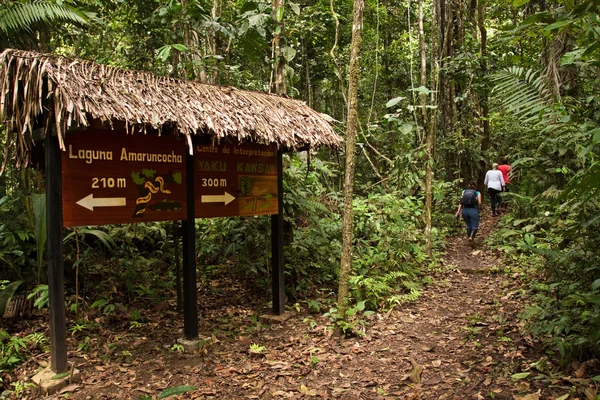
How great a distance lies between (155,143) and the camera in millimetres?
4965

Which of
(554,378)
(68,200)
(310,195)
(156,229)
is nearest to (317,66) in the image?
(310,195)

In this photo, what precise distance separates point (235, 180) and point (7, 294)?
340cm

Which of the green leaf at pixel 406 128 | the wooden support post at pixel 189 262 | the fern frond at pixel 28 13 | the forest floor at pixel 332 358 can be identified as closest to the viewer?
the forest floor at pixel 332 358

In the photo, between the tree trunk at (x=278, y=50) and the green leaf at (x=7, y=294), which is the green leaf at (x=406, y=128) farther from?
the green leaf at (x=7, y=294)

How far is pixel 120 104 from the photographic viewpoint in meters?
4.21

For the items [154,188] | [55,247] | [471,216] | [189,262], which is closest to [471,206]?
[471,216]

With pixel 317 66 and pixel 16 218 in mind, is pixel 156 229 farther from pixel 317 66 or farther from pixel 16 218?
pixel 317 66

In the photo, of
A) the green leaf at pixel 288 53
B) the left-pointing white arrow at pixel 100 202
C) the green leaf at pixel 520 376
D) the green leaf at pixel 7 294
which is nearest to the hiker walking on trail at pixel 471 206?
the green leaf at pixel 288 53

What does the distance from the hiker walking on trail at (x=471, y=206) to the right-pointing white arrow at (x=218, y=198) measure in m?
6.39

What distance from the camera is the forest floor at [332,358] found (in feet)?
13.3

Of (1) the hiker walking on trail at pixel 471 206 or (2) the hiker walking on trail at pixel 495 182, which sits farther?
(2) the hiker walking on trail at pixel 495 182

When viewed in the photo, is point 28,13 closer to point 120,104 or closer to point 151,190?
point 120,104

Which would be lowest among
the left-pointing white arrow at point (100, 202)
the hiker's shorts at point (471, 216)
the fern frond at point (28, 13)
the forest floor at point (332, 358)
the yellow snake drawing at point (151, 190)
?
the forest floor at point (332, 358)

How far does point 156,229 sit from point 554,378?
21.8 feet
